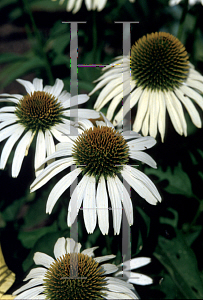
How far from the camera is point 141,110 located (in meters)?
1.03

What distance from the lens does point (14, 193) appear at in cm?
131

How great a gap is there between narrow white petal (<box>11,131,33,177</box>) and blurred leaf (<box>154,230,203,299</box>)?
0.54 metres

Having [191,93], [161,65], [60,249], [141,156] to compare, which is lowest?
[60,249]

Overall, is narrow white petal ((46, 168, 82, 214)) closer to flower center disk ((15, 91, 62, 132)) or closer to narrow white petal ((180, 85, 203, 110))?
flower center disk ((15, 91, 62, 132))

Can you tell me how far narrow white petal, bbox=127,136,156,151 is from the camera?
2.84 ft

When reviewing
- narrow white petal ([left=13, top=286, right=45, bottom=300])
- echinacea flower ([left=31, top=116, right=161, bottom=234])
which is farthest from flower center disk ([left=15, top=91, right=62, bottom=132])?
narrow white petal ([left=13, top=286, right=45, bottom=300])

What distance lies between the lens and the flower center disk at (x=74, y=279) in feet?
2.37

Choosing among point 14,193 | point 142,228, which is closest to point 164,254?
point 142,228

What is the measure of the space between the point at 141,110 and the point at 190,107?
17cm

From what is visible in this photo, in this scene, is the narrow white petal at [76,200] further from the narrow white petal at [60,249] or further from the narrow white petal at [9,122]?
the narrow white petal at [9,122]

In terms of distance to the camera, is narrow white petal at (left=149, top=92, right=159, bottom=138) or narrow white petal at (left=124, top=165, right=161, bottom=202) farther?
narrow white petal at (left=149, top=92, right=159, bottom=138)

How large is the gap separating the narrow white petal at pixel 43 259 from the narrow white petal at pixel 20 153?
0.25 metres

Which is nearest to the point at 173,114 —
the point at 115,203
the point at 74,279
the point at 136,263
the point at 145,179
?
the point at 145,179

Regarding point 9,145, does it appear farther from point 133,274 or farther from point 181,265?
point 181,265
